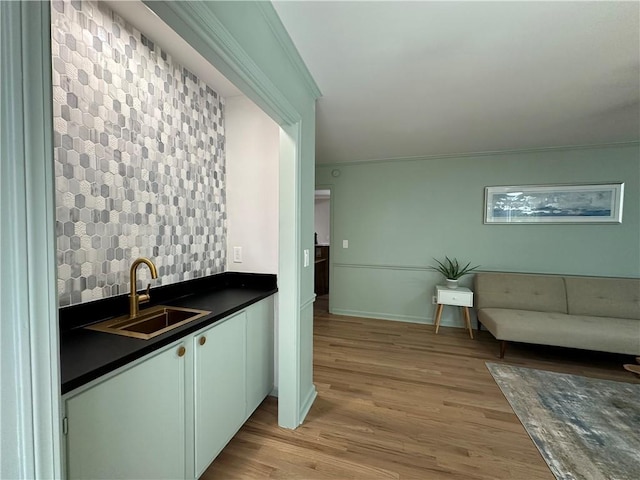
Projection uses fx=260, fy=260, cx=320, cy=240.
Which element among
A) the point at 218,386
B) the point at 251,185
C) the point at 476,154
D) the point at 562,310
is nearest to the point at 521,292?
the point at 562,310

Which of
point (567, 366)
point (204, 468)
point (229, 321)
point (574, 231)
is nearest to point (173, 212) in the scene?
point (229, 321)

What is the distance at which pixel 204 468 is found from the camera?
1.31 m

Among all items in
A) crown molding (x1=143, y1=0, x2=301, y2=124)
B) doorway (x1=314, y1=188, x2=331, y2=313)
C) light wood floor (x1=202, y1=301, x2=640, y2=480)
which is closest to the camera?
crown molding (x1=143, y1=0, x2=301, y2=124)

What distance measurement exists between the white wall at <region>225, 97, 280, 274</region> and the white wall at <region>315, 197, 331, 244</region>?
5.32m

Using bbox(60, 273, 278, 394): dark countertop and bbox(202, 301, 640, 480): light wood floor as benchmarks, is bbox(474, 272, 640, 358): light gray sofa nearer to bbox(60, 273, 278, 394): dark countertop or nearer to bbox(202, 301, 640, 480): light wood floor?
bbox(202, 301, 640, 480): light wood floor

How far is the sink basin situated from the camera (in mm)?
1216

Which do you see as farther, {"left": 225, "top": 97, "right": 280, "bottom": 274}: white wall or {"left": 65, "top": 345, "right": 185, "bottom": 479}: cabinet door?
{"left": 225, "top": 97, "right": 280, "bottom": 274}: white wall

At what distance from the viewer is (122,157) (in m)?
1.43

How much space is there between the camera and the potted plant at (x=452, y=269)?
3492 mm

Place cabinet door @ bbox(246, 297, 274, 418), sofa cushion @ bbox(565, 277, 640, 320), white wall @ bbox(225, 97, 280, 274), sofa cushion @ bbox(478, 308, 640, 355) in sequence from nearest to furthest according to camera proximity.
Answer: cabinet door @ bbox(246, 297, 274, 418), white wall @ bbox(225, 97, 280, 274), sofa cushion @ bbox(478, 308, 640, 355), sofa cushion @ bbox(565, 277, 640, 320)

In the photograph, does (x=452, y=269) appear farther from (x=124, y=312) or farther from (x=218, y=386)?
(x=124, y=312)

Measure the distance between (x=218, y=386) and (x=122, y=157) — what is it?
1358 mm

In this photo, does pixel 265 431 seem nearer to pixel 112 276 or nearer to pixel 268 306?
pixel 268 306

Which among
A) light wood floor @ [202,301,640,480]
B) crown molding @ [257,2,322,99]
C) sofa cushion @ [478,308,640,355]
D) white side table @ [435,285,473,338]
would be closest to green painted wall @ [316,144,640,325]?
white side table @ [435,285,473,338]
